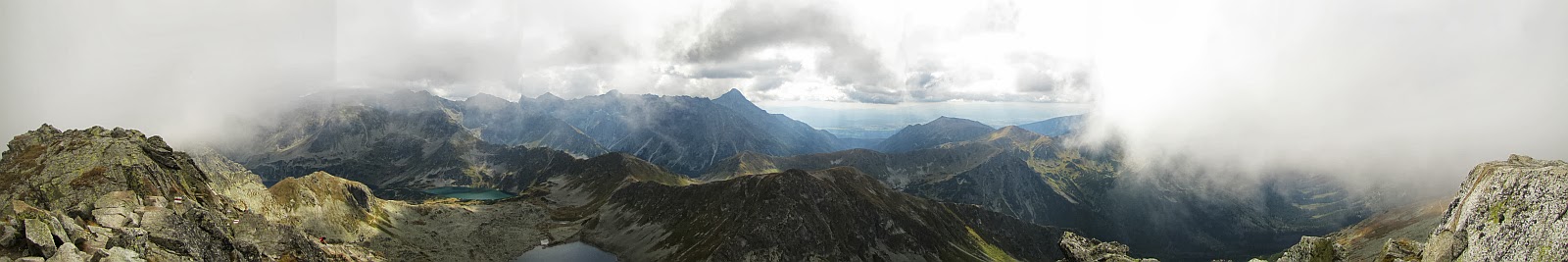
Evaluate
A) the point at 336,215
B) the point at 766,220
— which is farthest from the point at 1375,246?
the point at 336,215

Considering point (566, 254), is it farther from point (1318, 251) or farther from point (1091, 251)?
point (1318, 251)

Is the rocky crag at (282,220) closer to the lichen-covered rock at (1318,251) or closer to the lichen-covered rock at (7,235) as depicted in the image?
the lichen-covered rock at (7,235)

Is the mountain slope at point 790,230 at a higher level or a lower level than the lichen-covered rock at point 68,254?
lower

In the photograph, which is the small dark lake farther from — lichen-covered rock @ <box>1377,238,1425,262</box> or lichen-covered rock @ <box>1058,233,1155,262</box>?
lichen-covered rock @ <box>1377,238,1425,262</box>

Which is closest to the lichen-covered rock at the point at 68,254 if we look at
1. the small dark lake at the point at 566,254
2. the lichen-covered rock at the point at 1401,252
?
the lichen-covered rock at the point at 1401,252

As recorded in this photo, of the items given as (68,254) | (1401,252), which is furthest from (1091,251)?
(68,254)
